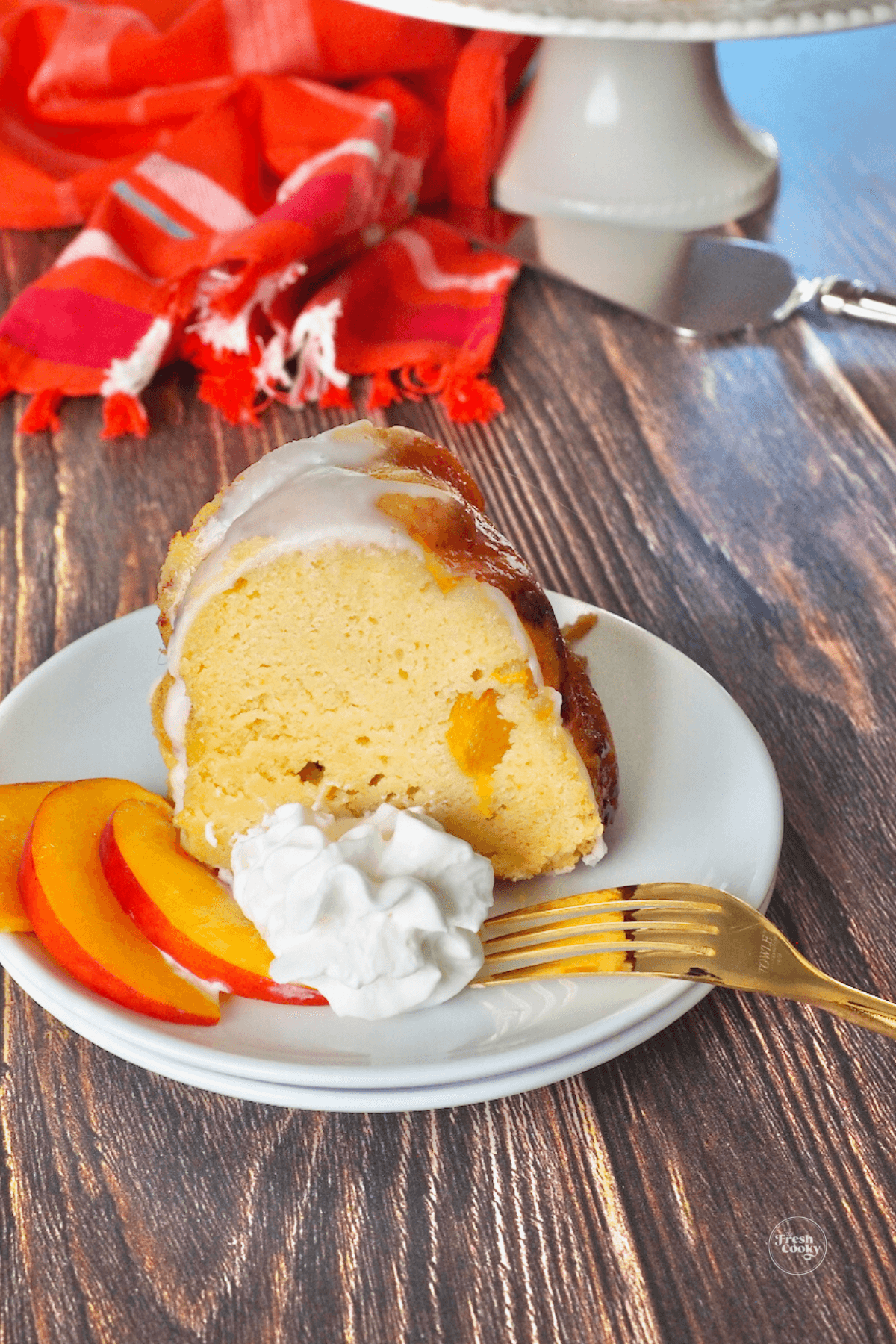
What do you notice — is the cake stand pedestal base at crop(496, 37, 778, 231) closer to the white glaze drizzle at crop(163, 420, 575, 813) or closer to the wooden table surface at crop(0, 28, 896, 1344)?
the wooden table surface at crop(0, 28, 896, 1344)

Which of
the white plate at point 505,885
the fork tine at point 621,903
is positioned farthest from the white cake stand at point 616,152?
the fork tine at point 621,903

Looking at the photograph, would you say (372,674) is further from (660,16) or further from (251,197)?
(251,197)

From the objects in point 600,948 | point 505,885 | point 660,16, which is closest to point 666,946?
point 600,948

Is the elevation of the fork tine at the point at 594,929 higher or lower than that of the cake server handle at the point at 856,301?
lower

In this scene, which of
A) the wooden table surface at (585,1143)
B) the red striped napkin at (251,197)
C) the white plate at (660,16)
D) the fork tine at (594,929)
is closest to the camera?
the wooden table surface at (585,1143)

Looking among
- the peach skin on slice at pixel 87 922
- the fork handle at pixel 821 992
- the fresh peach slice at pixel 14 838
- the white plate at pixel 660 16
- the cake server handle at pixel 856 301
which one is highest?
the white plate at pixel 660 16

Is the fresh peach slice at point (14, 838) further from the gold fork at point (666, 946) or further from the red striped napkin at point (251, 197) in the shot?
the red striped napkin at point (251, 197)

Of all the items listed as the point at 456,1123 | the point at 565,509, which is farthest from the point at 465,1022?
the point at 565,509

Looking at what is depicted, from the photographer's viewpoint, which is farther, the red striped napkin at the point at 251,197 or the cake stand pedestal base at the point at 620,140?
the cake stand pedestal base at the point at 620,140
